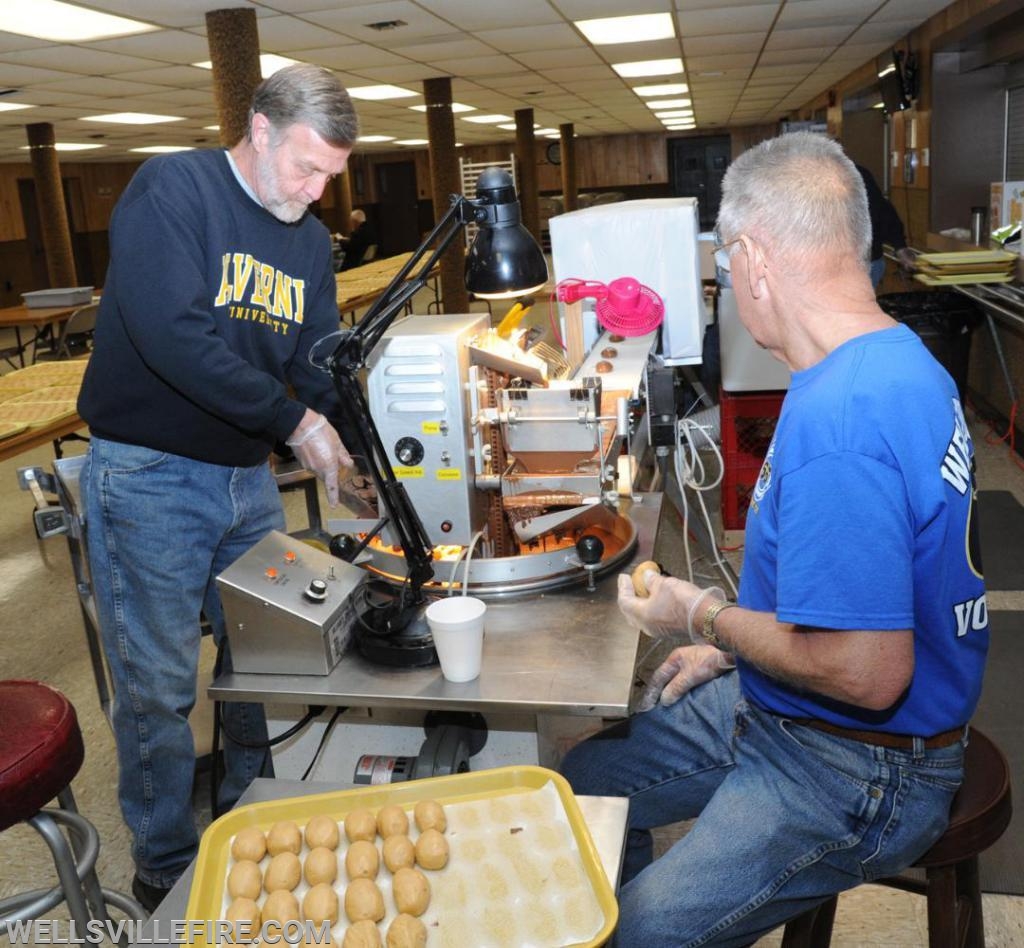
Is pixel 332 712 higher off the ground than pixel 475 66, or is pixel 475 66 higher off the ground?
pixel 475 66

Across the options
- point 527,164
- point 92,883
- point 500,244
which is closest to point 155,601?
point 92,883

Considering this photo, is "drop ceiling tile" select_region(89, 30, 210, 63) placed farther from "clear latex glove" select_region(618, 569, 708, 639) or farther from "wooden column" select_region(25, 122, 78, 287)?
"clear latex glove" select_region(618, 569, 708, 639)

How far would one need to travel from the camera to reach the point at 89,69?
6.28m

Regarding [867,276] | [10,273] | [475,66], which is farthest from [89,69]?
[10,273]

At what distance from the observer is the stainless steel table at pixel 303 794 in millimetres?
1078

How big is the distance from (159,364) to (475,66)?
270 inches

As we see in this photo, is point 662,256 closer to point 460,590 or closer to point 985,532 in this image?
point 460,590

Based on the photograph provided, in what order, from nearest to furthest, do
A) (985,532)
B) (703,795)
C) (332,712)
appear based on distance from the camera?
(703,795)
(332,712)
(985,532)

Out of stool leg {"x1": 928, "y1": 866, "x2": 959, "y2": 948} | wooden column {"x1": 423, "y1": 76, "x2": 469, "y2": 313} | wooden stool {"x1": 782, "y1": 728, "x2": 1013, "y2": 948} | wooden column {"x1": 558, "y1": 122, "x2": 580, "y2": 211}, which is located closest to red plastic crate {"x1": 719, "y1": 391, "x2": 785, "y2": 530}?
wooden stool {"x1": 782, "y1": 728, "x2": 1013, "y2": 948}

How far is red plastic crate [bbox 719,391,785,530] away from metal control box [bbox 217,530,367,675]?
259cm

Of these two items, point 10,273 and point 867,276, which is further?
point 10,273

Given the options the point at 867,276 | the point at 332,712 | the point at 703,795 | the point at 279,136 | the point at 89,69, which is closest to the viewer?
the point at 867,276

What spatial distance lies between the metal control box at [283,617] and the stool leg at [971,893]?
1018mm

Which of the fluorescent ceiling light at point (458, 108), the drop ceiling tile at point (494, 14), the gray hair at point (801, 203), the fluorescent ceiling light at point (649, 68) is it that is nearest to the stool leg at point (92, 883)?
the gray hair at point (801, 203)
